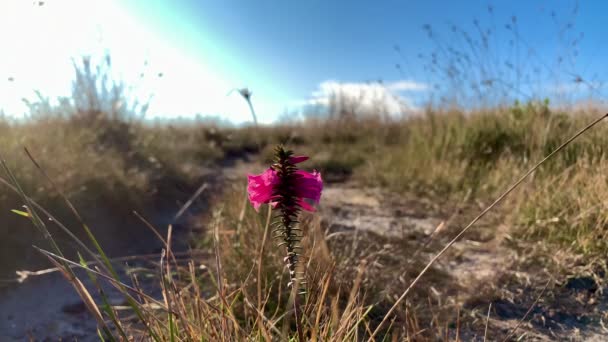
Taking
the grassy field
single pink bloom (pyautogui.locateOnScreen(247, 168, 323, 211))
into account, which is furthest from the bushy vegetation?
single pink bloom (pyautogui.locateOnScreen(247, 168, 323, 211))

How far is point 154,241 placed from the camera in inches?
117

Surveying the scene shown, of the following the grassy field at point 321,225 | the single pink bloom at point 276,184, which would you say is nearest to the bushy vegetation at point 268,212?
the grassy field at point 321,225

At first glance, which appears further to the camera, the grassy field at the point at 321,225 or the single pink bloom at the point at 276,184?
the grassy field at the point at 321,225

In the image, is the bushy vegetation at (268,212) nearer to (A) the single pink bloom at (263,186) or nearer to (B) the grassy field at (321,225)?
(B) the grassy field at (321,225)

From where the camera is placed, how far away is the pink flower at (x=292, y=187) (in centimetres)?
75

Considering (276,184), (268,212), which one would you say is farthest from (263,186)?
(268,212)

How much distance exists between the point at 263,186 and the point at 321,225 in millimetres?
2127

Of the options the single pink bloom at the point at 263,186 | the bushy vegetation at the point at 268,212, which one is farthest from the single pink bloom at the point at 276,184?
the bushy vegetation at the point at 268,212

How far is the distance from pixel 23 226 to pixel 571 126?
4.12 m

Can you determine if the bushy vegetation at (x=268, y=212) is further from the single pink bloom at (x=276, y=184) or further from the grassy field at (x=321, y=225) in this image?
the single pink bloom at (x=276, y=184)

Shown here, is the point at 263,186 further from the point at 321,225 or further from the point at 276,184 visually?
the point at 321,225

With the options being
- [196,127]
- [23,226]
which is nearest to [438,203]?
[23,226]

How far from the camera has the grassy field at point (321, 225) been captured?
1099 mm

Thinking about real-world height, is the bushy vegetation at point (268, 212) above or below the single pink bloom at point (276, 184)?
below
